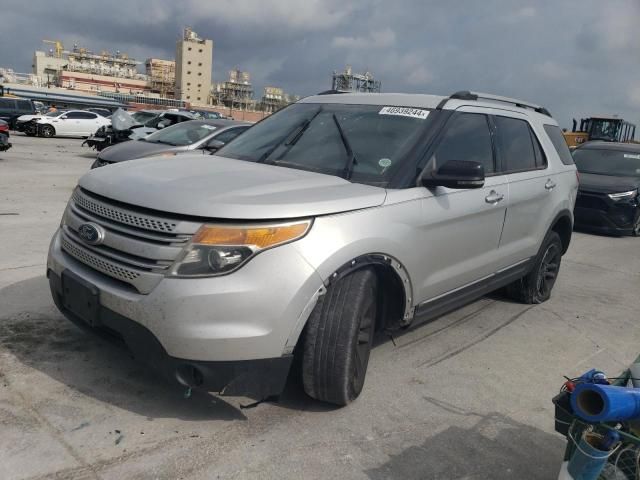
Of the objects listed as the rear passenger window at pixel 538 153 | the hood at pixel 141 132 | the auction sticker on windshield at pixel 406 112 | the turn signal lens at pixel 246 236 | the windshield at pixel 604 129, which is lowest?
the turn signal lens at pixel 246 236

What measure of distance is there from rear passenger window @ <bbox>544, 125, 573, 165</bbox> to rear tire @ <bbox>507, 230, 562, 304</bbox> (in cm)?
79

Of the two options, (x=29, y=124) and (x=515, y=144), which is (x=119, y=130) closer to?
(x=515, y=144)

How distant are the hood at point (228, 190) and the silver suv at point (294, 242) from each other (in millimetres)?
11

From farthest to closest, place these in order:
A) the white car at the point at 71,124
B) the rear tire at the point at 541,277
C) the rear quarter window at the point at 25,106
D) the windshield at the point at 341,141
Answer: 1. the rear quarter window at the point at 25,106
2. the white car at the point at 71,124
3. the rear tire at the point at 541,277
4. the windshield at the point at 341,141

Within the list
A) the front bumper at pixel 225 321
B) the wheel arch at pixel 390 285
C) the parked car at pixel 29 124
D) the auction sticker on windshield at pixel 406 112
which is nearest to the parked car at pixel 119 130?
the parked car at pixel 29 124

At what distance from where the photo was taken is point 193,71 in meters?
127

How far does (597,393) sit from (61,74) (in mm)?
127695

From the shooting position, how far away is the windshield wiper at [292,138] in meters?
3.93

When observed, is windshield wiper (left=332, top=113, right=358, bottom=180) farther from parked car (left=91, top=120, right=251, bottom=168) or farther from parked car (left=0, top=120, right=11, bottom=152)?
parked car (left=0, top=120, right=11, bottom=152)

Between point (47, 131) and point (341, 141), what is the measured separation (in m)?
25.9

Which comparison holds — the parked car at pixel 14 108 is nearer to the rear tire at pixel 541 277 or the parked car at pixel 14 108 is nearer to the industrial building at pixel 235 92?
the rear tire at pixel 541 277

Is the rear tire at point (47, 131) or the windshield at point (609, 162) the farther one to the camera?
the rear tire at point (47, 131)

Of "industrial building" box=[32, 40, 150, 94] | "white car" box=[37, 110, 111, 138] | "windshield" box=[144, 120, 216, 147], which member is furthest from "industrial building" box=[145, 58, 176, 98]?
"windshield" box=[144, 120, 216, 147]

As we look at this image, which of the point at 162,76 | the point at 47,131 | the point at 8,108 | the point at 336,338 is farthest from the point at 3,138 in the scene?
the point at 162,76
